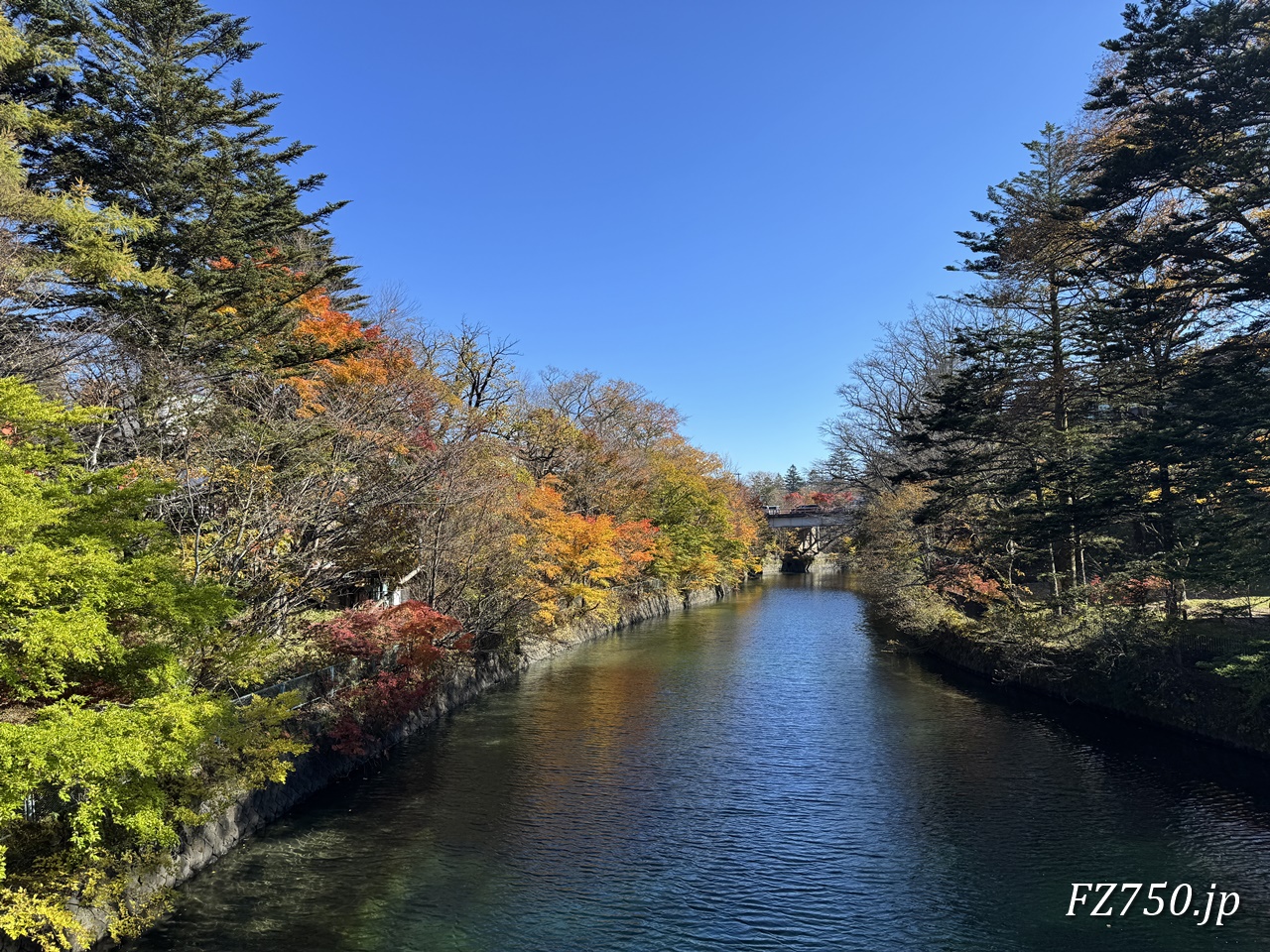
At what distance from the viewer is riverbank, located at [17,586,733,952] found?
956 centimetres

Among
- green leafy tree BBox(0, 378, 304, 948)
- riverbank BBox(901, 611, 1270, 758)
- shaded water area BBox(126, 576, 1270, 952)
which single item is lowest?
shaded water area BBox(126, 576, 1270, 952)

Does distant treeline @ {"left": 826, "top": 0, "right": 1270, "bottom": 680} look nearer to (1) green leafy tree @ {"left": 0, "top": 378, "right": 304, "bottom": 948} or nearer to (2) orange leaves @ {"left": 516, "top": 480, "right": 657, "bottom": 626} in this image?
(2) orange leaves @ {"left": 516, "top": 480, "right": 657, "bottom": 626}

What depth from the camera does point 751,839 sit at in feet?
40.7

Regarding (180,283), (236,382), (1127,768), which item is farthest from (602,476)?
(1127,768)

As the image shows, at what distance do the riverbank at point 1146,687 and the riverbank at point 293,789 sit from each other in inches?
651

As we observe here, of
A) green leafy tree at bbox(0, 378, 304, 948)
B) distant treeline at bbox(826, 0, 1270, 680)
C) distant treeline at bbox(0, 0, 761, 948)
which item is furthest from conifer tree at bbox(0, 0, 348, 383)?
distant treeline at bbox(826, 0, 1270, 680)

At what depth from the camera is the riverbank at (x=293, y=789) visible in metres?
9.56

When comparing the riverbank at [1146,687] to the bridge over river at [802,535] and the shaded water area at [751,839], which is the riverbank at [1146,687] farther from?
the bridge over river at [802,535]

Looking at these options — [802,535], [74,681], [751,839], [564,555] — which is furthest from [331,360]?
[802,535]


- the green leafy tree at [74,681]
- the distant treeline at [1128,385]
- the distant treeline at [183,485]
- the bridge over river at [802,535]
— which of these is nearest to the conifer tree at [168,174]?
the distant treeline at [183,485]

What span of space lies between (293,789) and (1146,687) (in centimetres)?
2007

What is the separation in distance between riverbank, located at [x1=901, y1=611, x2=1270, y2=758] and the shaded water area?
23.9 inches

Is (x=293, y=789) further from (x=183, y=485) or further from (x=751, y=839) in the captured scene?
(x=751, y=839)

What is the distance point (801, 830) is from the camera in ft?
41.7
